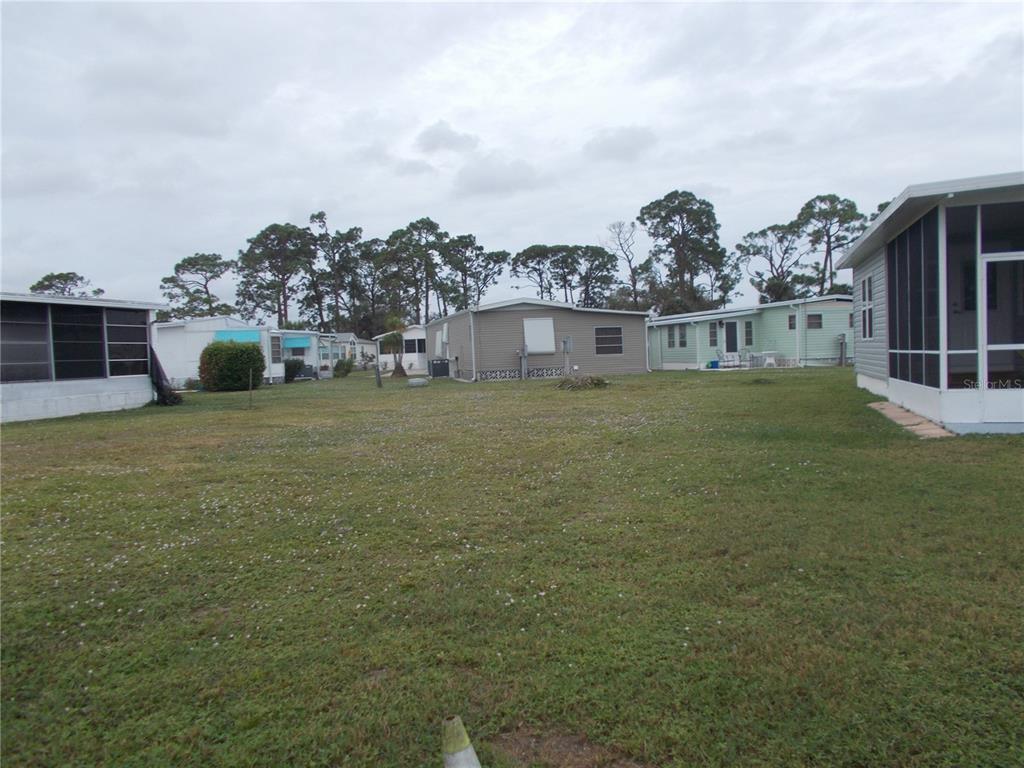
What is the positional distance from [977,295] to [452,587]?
24.1 feet

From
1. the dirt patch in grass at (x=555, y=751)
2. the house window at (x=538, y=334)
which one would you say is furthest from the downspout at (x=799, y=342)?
the dirt patch in grass at (x=555, y=751)

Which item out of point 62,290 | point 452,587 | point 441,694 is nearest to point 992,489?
point 452,587

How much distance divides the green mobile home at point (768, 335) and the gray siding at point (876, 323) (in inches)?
499

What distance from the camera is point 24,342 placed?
1368 cm

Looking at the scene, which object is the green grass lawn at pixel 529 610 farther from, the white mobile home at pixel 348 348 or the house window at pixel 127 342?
the white mobile home at pixel 348 348

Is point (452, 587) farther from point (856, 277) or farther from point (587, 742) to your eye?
point (856, 277)

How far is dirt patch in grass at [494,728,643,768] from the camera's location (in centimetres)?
225

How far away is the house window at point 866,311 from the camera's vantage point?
12.6 m

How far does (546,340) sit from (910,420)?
16.1 m

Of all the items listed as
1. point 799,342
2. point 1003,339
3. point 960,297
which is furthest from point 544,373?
point 960,297

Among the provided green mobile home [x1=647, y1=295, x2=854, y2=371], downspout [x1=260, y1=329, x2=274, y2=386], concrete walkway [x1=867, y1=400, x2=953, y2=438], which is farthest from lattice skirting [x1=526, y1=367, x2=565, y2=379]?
concrete walkway [x1=867, y1=400, x2=953, y2=438]

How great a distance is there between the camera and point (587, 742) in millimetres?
2352

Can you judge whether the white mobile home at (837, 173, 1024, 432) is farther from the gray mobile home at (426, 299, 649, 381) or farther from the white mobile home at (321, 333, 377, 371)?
the white mobile home at (321, 333, 377, 371)

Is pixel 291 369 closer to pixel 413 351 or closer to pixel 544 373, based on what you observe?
pixel 413 351
